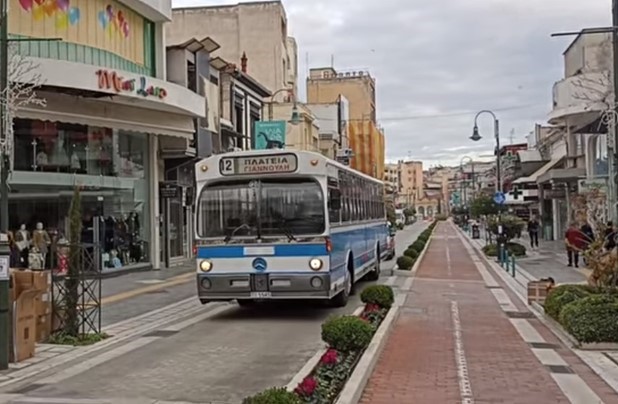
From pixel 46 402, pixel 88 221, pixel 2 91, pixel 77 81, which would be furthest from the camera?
pixel 88 221

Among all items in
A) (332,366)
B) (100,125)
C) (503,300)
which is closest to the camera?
(332,366)

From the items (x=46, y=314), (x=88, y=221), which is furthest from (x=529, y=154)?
(x=46, y=314)

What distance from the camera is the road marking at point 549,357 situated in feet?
34.8

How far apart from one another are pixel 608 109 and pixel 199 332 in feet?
27.3

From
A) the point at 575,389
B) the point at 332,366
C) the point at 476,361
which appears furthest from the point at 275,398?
the point at 476,361

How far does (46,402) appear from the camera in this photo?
8.52 meters

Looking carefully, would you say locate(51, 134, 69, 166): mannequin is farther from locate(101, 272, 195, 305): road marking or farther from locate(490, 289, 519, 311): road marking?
locate(490, 289, 519, 311): road marking

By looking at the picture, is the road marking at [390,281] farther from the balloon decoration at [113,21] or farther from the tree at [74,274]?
the balloon decoration at [113,21]

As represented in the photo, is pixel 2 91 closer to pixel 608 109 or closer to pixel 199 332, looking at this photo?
pixel 199 332

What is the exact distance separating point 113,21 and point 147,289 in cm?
956

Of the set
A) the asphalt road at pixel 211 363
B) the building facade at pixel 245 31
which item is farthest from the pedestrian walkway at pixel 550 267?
the building facade at pixel 245 31

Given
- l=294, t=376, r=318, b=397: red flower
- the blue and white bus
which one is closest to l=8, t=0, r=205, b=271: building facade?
the blue and white bus

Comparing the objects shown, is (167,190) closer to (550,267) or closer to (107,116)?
(107,116)

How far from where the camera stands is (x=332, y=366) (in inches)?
364
